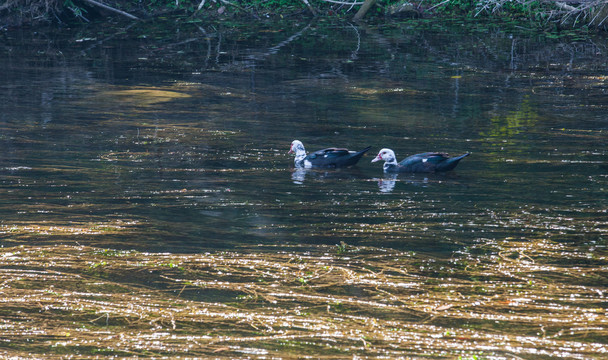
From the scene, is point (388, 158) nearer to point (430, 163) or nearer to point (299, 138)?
point (430, 163)

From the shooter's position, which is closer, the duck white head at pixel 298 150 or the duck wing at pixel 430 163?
the duck wing at pixel 430 163

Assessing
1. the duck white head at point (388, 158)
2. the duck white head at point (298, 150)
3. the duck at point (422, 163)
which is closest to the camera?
the duck at point (422, 163)

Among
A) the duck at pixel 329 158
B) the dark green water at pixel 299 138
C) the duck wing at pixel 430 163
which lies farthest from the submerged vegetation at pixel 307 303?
the duck at pixel 329 158

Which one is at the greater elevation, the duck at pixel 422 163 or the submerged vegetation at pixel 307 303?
the duck at pixel 422 163

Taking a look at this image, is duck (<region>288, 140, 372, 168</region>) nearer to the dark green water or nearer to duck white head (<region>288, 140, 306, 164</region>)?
duck white head (<region>288, 140, 306, 164</region>)

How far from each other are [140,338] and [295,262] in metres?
1.82

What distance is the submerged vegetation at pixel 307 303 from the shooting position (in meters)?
5.13

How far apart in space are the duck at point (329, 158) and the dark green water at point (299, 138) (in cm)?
15

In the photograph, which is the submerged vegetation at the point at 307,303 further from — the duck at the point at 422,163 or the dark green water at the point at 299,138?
the duck at the point at 422,163

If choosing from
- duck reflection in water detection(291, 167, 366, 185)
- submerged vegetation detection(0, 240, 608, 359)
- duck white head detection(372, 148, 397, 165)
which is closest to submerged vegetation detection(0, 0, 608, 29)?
duck white head detection(372, 148, 397, 165)

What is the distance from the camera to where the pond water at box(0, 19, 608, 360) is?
7.78 m

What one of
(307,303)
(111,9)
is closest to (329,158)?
(307,303)

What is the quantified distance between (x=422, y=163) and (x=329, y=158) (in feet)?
4.18

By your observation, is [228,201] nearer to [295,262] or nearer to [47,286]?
[295,262]
